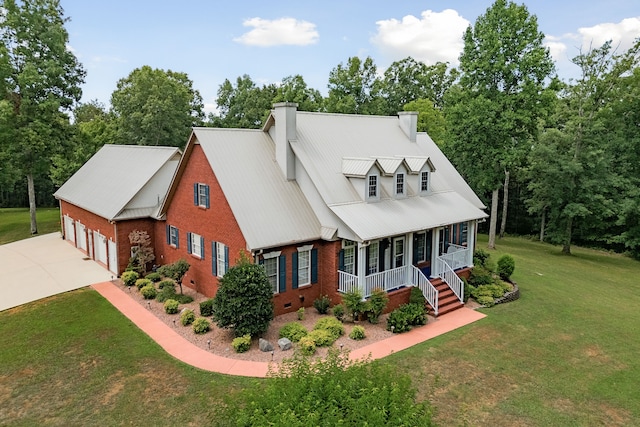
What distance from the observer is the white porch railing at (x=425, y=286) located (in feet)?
63.0

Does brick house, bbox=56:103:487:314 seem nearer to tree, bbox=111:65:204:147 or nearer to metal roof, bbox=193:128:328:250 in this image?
metal roof, bbox=193:128:328:250

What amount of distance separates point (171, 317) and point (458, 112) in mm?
24535

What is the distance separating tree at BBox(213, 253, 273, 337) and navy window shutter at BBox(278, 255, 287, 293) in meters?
2.00

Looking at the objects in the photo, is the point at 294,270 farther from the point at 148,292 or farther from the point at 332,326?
the point at 148,292

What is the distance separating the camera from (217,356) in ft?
49.4

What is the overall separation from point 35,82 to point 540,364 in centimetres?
3767

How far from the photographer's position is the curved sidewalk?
14.4 m

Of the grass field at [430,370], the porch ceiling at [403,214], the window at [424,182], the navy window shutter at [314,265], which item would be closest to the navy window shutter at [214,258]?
the grass field at [430,370]

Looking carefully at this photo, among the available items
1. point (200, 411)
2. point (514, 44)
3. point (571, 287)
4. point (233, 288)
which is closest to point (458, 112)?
point (514, 44)

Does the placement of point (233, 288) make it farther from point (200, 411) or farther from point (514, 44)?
point (514, 44)

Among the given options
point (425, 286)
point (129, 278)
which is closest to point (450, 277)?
point (425, 286)

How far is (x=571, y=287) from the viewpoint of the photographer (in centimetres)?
2477

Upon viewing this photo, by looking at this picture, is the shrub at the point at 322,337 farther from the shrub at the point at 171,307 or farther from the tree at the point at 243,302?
the shrub at the point at 171,307

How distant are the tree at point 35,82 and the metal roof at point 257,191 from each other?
71.1ft
